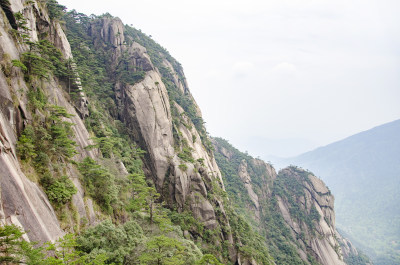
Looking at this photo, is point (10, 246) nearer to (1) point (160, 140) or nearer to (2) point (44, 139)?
(2) point (44, 139)

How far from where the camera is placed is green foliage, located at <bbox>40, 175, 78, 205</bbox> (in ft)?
50.2

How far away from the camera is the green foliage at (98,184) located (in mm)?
20406

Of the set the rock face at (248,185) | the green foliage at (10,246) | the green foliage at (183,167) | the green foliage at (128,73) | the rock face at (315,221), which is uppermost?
the green foliage at (128,73)

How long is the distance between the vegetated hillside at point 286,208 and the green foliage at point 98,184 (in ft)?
130

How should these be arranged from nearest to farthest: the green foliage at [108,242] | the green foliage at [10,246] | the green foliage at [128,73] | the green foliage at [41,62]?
the green foliage at [10,246]
the green foliage at [108,242]
the green foliage at [41,62]
the green foliage at [128,73]

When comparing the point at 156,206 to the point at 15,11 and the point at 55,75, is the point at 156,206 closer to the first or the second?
Result: the point at 55,75

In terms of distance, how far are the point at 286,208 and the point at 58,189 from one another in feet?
Result: 236

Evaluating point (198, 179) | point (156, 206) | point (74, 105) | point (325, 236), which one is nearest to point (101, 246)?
point (156, 206)

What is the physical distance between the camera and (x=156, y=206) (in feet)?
102

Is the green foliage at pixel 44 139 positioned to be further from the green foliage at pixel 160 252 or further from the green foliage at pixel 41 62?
the green foliage at pixel 160 252

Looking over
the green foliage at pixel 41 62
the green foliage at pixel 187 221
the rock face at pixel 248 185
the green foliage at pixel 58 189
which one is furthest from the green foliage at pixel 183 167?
the rock face at pixel 248 185

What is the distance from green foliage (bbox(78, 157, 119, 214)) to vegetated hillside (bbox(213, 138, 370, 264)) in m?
39.8

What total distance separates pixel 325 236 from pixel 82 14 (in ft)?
296

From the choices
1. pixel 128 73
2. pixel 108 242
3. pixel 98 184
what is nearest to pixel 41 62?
pixel 98 184
